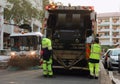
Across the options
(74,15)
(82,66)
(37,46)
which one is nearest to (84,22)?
(74,15)

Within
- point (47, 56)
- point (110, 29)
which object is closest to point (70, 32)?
point (47, 56)

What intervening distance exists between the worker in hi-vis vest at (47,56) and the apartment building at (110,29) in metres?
129

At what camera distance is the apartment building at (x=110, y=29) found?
477 feet

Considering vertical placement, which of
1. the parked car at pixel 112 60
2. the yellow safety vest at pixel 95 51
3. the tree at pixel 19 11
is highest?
the tree at pixel 19 11

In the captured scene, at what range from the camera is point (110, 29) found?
481 ft

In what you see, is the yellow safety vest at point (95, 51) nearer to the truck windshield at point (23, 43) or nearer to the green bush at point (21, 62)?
the green bush at point (21, 62)

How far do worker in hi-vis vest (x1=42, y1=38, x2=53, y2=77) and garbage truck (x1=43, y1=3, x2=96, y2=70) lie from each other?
0.92m

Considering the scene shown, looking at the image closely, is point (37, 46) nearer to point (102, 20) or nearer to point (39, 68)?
point (39, 68)

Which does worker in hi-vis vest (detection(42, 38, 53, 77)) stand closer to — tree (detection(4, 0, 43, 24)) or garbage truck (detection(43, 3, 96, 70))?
garbage truck (detection(43, 3, 96, 70))

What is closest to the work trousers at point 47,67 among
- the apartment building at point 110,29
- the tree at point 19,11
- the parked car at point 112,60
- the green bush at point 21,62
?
the green bush at point 21,62

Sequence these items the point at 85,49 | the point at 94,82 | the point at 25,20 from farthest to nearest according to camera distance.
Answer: the point at 25,20 < the point at 85,49 < the point at 94,82

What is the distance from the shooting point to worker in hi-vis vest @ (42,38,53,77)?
16297 millimetres

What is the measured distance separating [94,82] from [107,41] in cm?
13236

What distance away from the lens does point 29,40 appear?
24516mm
